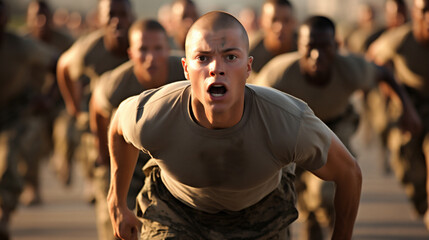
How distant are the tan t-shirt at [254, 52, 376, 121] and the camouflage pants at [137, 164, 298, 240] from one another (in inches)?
84.1

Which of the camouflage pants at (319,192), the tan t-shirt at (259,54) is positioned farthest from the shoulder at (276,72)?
the tan t-shirt at (259,54)

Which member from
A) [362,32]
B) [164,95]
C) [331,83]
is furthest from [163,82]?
[362,32]

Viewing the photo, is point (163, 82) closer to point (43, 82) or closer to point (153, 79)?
point (153, 79)

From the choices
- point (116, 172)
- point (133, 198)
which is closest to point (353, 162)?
point (116, 172)

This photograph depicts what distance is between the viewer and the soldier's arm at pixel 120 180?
459cm

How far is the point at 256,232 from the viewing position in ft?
15.1

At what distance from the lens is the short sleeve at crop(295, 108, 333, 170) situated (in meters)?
4.13

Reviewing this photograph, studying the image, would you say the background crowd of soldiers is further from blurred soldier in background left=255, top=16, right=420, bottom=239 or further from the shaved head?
the shaved head

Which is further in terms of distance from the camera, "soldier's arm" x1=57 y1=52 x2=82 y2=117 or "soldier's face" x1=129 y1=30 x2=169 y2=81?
"soldier's arm" x1=57 y1=52 x2=82 y2=117

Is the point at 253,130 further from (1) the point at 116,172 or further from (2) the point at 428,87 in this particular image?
(2) the point at 428,87

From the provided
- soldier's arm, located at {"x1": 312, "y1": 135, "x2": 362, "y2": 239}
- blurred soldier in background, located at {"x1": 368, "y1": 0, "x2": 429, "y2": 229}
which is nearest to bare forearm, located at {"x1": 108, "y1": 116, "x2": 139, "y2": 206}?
soldier's arm, located at {"x1": 312, "y1": 135, "x2": 362, "y2": 239}

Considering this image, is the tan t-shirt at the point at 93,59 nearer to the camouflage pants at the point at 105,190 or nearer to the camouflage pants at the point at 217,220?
the camouflage pants at the point at 105,190

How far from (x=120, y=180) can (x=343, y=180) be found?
1.03 metres

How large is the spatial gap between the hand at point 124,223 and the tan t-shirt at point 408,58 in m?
4.12
